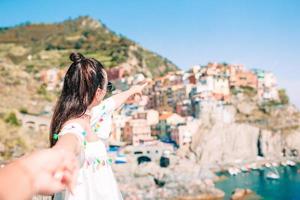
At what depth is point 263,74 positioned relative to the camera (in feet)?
120

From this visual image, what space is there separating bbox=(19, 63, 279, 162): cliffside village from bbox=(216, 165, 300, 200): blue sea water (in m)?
4.48

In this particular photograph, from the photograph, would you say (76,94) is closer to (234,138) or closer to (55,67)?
(234,138)

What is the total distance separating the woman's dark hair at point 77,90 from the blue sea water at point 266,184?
1624cm

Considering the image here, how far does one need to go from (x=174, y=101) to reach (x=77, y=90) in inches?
1177

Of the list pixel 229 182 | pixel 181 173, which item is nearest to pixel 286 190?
pixel 229 182

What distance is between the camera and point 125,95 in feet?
4.73

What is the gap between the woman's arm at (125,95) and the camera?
1.41 metres

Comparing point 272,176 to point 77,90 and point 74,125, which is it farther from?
point 74,125

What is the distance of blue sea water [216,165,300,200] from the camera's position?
17.5 m

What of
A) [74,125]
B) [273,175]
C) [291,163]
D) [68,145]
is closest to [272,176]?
[273,175]

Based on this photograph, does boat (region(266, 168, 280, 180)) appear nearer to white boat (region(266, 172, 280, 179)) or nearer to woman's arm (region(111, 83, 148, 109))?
white boat (region(266, 172, 280, 179))

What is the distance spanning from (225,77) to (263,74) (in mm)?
4864

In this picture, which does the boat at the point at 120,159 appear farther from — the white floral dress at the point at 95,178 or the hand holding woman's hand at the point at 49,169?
the hand holding woman's hand at the point at 49,169

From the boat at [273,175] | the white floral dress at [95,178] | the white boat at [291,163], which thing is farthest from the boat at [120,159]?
the white floral dress at [95,178]
